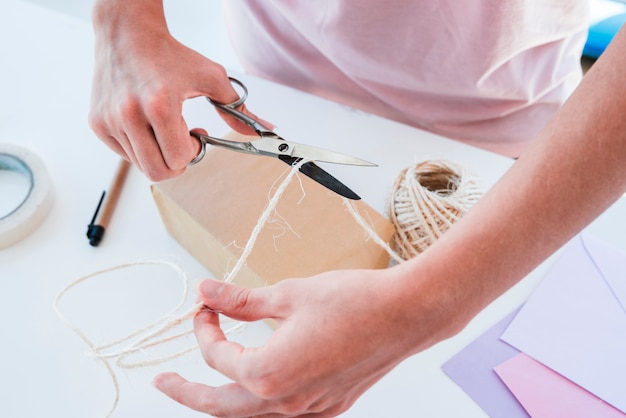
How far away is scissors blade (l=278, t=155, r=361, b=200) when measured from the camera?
48 cm

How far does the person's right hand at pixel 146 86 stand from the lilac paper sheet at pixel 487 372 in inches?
13.8

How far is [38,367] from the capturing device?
20.8 inches

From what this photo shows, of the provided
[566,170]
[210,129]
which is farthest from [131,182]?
[566,170]

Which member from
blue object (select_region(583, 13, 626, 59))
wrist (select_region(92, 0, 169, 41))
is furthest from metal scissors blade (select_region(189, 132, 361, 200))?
blue object (select_region(583, 13, 626, 59))

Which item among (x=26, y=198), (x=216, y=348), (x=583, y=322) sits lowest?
(x=26, y=198)

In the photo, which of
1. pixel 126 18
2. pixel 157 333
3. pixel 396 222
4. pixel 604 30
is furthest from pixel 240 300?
pixel 604 30

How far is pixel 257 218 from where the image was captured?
1.75 ft

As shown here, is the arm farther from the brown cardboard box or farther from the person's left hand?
the brown cardboard box

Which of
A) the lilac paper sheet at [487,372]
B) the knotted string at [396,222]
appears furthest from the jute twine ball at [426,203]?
the lilac paper sheet at [487,372]

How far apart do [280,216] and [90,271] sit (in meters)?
0.24

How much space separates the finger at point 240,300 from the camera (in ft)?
1.27

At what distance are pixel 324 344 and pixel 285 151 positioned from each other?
0.75ft

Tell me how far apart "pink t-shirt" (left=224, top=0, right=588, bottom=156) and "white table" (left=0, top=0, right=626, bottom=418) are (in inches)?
1.7

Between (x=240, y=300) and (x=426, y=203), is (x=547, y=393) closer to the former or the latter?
(x=426, y=203)
